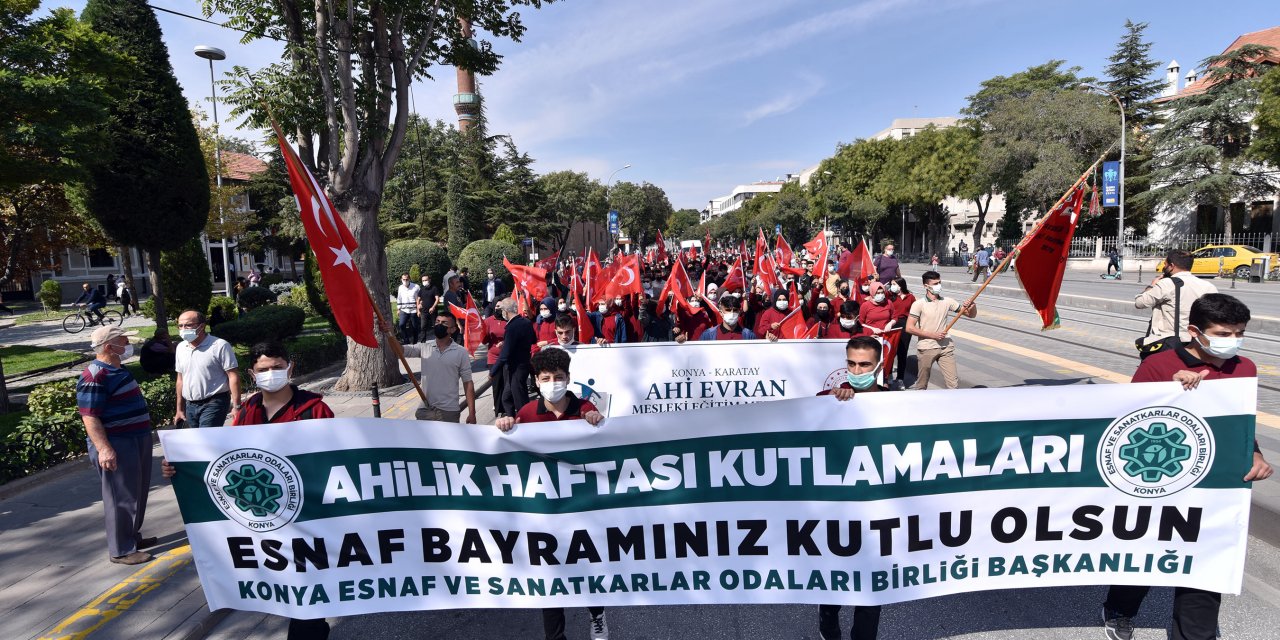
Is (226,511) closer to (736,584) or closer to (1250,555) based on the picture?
(736,584)

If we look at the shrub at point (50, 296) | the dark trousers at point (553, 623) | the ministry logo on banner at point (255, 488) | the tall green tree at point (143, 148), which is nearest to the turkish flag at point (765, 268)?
→ the dark trousers at point (553, 623)

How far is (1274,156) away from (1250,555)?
39121 mm

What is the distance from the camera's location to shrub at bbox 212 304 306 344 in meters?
11.3

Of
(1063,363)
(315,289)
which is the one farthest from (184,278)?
(1063,363)

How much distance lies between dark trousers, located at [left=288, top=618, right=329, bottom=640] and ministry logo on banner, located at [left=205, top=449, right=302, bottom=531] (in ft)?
1.72

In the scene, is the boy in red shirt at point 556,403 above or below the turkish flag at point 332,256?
below

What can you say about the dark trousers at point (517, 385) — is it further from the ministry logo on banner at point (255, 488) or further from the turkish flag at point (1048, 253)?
the turkish flag at point (1048, 253)

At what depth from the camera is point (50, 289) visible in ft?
87.2

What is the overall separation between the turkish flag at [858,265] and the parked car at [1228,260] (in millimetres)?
22677

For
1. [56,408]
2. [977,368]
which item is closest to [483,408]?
[56,408]

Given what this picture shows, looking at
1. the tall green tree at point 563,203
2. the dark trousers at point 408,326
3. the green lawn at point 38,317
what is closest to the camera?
the dark trousers at point 408,326

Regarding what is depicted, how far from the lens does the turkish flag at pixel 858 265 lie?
11109 millimetres

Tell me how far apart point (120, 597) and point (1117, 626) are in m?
5.81

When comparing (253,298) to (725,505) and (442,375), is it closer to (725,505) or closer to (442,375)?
(442,375)
